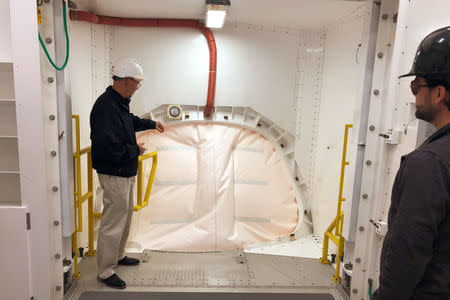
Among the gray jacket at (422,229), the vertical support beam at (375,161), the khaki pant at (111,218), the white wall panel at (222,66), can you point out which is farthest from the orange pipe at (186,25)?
the gray jacket at (422,229)

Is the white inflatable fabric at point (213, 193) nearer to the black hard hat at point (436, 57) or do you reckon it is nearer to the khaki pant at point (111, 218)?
the khaki pant at point (111, 218)

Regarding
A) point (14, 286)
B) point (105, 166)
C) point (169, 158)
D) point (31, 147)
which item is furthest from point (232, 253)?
point (31, 147)

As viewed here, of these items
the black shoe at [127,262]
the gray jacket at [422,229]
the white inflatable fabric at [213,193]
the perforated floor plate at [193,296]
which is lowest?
the perforated floor plate at [193,296]

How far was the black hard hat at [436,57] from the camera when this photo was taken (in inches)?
49.7

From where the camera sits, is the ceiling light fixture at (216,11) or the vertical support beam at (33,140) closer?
the vertical support beam at (33,140)

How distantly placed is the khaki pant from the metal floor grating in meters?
0.24

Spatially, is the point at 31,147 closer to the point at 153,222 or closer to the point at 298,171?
the point at 153,222

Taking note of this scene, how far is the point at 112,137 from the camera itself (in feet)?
8.59

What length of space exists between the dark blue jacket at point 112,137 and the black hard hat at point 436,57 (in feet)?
7.09

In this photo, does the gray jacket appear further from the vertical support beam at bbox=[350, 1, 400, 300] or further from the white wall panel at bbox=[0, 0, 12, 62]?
the white wall panel at bbox=[0, 0, 12, 62]

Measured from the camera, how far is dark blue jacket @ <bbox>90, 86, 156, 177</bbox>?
2645 millimetres

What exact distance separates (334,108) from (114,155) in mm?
2534

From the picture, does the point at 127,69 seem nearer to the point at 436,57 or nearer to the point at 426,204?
the point at 436,57

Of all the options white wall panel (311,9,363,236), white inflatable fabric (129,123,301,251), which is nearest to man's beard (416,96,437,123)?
white wall panel (311,9,363,236)
